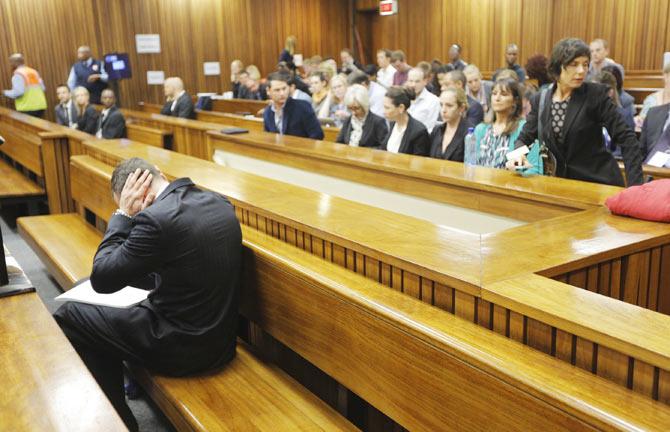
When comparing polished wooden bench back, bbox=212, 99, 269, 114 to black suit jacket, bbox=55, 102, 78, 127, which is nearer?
black suit jacket, bbox=55, 102, 78, 127

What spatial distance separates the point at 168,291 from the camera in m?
2.61

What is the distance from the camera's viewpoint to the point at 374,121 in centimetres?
542

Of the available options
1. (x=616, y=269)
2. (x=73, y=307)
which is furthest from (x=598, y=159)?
(x=73, y=307)

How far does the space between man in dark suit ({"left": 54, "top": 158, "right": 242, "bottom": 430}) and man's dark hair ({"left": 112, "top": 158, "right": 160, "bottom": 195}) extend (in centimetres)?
18

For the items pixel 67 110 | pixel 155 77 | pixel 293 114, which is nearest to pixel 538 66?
pixel 293 114

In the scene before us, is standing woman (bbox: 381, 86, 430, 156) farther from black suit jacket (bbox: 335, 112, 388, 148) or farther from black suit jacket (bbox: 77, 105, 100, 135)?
black suit jacket (bbox: 77, 105, 100, 135)

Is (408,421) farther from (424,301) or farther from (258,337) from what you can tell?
(258,337)

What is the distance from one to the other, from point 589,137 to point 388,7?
1227cm

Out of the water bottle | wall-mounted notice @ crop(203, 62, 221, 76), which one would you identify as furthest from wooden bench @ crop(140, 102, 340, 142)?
wall-mounted notice @ crop(203, 62, 221, 76)

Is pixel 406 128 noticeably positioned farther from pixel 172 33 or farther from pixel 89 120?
pixel 172 33

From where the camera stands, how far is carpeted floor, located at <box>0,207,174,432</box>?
3.12 m

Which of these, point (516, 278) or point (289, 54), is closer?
point (516, 278)

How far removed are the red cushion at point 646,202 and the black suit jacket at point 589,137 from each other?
698mm

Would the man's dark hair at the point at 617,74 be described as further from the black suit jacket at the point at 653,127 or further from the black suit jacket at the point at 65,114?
the black suit jacket at the point at 65,114
